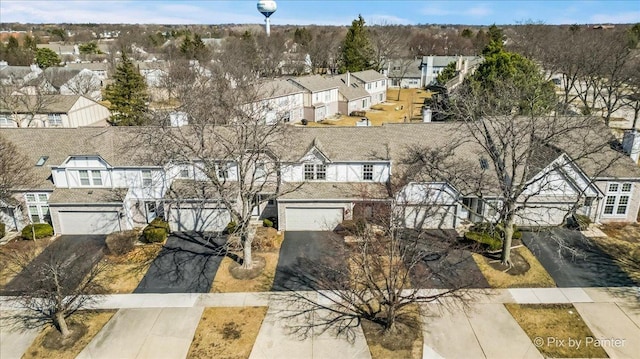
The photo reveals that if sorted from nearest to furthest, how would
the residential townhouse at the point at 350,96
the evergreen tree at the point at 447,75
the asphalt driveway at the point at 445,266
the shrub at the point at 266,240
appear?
the asphalt driveway at the point at 445,266
the shrub at the point at 266,240
the residential townhouse at the point at 350,96
the evergreen tree at the point at 447,75

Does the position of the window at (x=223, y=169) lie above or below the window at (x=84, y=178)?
above

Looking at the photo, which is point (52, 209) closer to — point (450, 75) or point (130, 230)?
point (130, 230)

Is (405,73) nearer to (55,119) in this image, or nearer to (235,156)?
(55,119)

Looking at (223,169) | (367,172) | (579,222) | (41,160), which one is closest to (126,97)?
(41,160)

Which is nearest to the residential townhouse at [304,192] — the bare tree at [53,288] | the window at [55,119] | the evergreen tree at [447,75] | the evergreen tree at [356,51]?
the bare tree at [53,288]

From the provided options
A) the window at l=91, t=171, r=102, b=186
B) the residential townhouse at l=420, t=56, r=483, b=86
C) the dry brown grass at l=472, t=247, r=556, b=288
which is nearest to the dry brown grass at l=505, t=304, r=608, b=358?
the dry brown grass at l=472, t=247, r=556, b=288

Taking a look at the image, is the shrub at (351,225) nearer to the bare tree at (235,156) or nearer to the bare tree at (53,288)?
the bare tree at (235,156)

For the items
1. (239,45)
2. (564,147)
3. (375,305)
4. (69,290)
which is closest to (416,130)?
(564,147)
